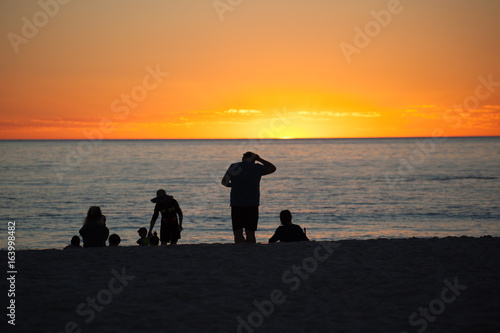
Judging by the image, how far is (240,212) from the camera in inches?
403

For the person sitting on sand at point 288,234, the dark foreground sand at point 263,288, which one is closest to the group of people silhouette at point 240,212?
the person sitting on sand at point 288,234

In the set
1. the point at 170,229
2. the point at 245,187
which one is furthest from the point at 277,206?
the point at 245,187

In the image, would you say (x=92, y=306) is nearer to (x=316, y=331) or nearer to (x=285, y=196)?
(x=316, y=331)

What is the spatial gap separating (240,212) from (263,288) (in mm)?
2974

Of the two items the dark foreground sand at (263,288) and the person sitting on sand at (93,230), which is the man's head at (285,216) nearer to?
the dark foreground sand at (263,288)

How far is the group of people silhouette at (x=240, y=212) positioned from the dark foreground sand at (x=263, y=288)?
541mm

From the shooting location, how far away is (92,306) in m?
6.62

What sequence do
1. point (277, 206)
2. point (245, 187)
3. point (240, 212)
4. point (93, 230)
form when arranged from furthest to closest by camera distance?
point (277, 206), point (93, 230), point (240, 212), point (245, 187)

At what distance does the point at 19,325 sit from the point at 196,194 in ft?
113

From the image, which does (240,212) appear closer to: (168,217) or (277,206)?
(168,217)

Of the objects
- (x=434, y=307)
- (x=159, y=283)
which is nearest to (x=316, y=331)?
(x=434, y=307)

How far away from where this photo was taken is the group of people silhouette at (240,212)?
10.1m

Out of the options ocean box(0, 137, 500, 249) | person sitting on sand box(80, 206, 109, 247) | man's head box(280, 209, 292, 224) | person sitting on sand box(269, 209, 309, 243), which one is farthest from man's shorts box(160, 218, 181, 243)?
ocean box(0, 137, 500, 249)

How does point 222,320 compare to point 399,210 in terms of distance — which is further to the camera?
point 399,210
